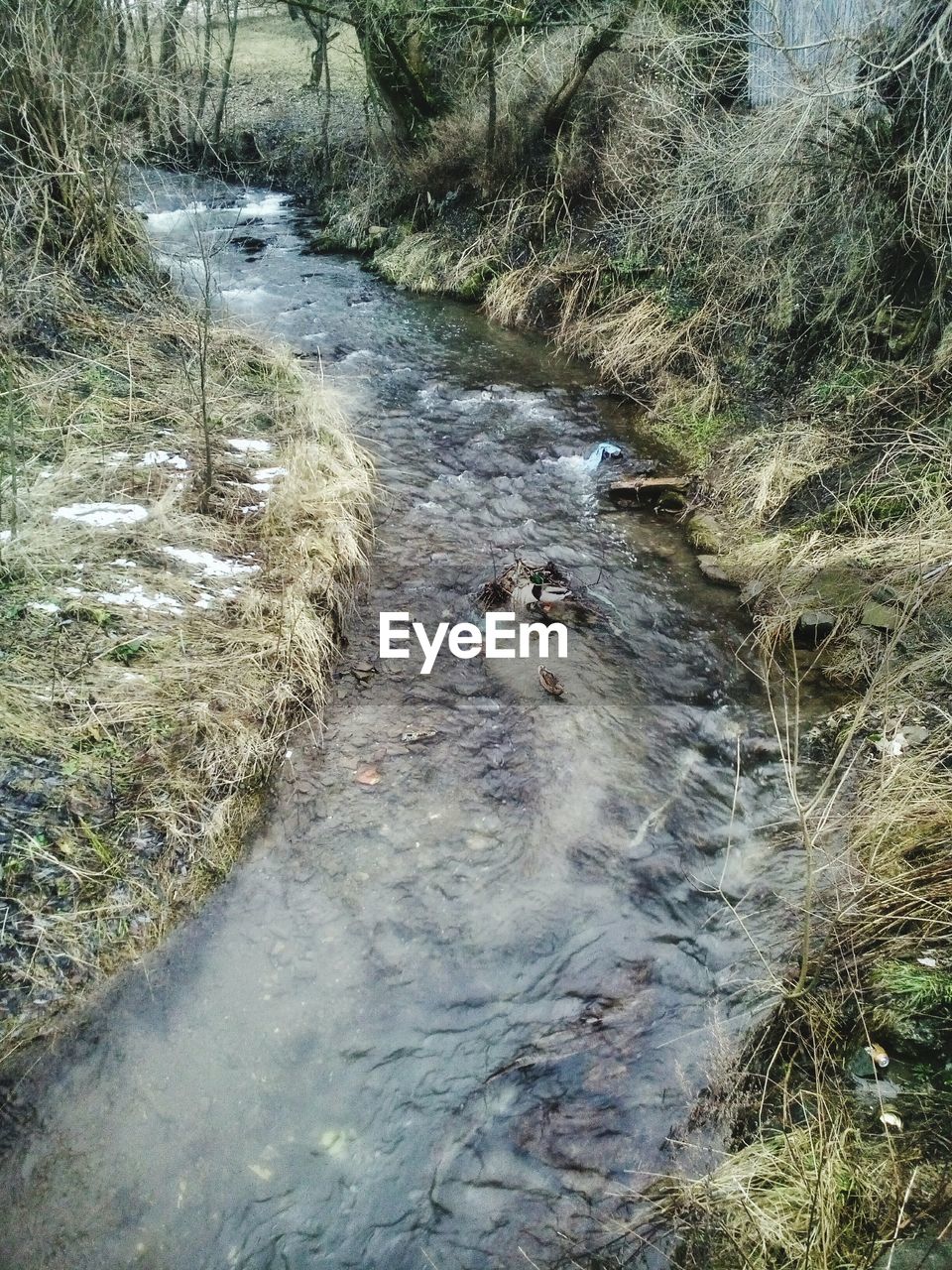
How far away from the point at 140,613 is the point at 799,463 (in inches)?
170

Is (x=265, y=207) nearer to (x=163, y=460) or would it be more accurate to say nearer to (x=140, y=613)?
(x=163, y=460)

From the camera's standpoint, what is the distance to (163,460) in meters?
5.44

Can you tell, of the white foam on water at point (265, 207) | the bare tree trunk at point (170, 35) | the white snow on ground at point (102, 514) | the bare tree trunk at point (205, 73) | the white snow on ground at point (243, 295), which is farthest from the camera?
the white foam on water at point (265, 207)

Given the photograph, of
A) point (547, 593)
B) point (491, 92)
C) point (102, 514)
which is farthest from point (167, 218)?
point (547, 593)

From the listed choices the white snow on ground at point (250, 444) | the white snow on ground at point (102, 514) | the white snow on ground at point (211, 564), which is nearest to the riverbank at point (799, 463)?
the white snow on ground at point (211, 564)

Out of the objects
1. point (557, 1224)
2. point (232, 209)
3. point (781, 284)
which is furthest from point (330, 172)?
point (557, 1224)

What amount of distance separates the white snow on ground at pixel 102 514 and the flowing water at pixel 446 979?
147 cm

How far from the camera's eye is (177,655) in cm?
416

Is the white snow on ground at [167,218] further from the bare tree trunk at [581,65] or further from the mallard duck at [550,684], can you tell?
the mallard duck at [550,684]

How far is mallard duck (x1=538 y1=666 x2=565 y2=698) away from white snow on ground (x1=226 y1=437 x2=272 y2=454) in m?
2.74

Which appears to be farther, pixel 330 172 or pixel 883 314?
pixel 330 172

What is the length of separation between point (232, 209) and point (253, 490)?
9419 mm

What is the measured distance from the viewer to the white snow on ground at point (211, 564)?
189 inches

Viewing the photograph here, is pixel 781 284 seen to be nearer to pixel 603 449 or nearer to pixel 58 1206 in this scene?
pixel 603 449
